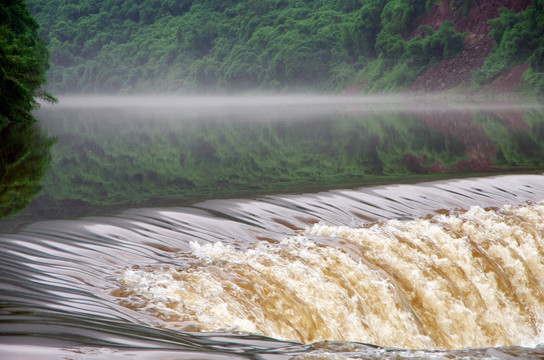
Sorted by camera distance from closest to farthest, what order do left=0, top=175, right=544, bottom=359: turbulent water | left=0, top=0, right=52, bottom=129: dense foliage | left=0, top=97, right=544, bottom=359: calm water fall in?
left=0, top=175, right=544, bottom=359: turbulent water < left=0, top=97, right=544, bottom=359: calm water < left=0, top=0, right=52, bottom=129: dense foliage

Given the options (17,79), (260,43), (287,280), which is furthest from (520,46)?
(287,280)

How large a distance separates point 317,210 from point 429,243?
2035mm

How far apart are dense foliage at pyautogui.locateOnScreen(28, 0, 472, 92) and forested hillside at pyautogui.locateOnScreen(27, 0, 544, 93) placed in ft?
0.59

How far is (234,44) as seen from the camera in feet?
409

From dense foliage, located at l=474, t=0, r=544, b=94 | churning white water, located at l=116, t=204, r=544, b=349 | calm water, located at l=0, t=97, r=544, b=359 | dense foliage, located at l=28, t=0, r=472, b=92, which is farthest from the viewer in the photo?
dense foliage, located at l=28, t=0, r=472, b=92

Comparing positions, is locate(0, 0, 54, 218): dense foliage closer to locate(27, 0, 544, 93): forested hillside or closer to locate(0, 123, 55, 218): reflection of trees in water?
locate(0, 123, 55, 218): reflection of trees in water

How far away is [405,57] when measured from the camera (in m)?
81.6

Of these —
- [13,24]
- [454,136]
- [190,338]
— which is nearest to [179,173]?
[190,338]

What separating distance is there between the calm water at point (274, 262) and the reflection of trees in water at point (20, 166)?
0.34 feet

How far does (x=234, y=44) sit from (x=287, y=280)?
120 m

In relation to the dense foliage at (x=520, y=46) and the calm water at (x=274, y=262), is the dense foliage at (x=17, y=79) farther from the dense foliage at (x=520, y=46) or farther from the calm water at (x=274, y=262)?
the dense foliage at (x=520, y=46)

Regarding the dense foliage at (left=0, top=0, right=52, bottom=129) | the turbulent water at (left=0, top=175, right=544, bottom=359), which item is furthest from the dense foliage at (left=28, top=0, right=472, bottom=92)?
the turbulent water at (left=0, top=175, right=544, bottom=359)

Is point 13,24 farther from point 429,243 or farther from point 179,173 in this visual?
point 429,243

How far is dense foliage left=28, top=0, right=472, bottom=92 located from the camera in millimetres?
88812
